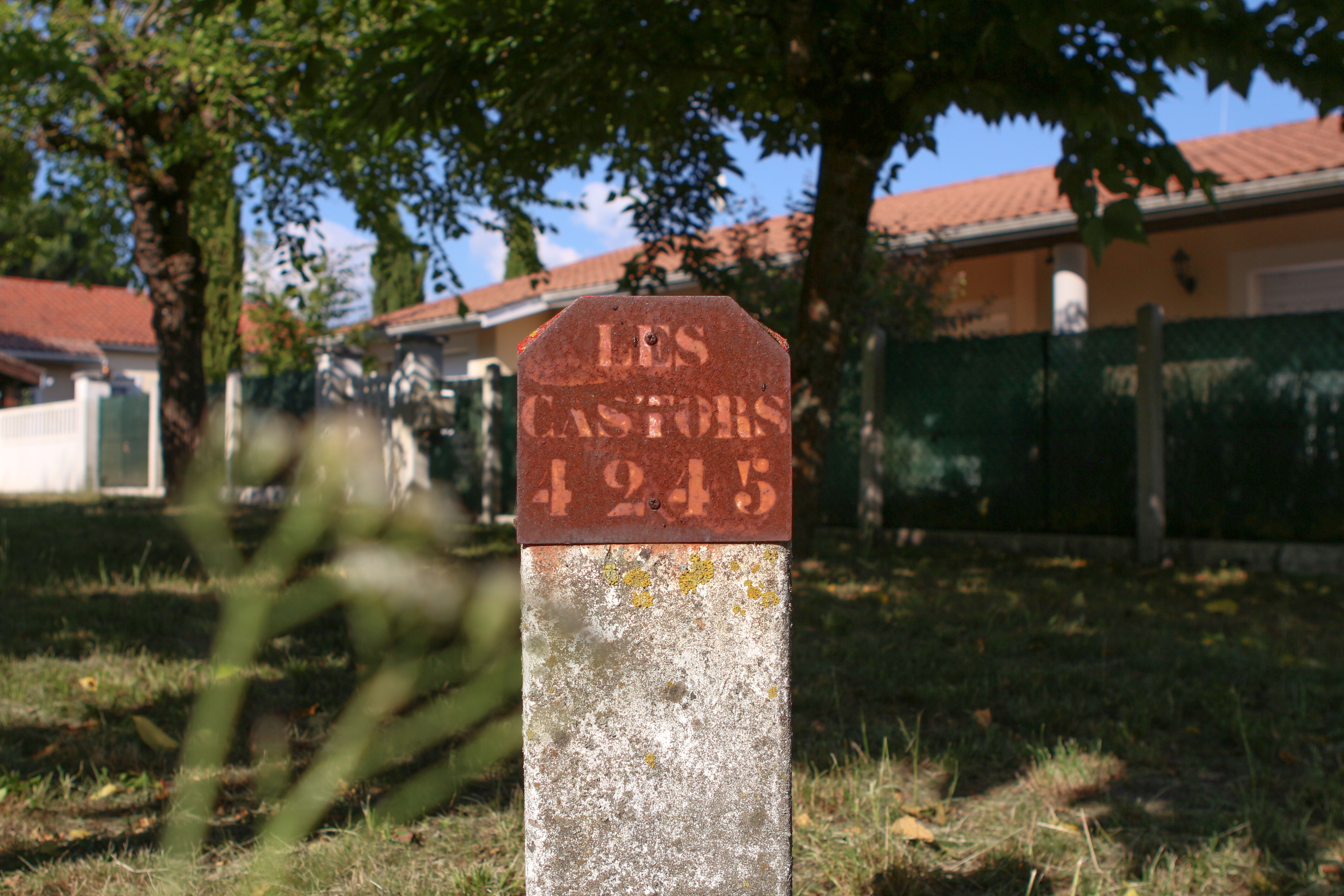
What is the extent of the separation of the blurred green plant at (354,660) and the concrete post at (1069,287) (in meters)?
7.63

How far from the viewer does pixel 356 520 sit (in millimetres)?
6688

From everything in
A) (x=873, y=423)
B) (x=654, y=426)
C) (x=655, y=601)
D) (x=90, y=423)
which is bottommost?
(x=655, y=601)

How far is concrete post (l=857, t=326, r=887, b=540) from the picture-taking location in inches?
345

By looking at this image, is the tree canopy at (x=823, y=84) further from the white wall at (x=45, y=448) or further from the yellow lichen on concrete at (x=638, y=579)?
the white wall at (x=45, y=448)

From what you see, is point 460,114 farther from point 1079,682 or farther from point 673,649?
point 673,649

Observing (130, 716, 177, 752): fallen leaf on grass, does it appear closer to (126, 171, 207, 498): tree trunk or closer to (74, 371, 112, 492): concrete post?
(126, 171, 207, 498): tree trunk

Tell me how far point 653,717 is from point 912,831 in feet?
4.76

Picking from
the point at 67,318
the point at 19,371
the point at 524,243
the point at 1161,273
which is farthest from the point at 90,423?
the point at 1161,273

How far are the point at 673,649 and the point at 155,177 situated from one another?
1226 cm

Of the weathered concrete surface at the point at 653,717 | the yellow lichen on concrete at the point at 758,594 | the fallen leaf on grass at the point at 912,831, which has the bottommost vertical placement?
the fallen leaf on grass at the point at 912,831

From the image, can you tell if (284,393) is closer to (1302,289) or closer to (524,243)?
(524,243)

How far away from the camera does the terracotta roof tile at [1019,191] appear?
10797 mm

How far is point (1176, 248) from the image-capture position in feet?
39.3

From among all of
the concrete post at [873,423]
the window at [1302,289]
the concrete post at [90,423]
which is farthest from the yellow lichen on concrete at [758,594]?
the concrete post at [90,423]
